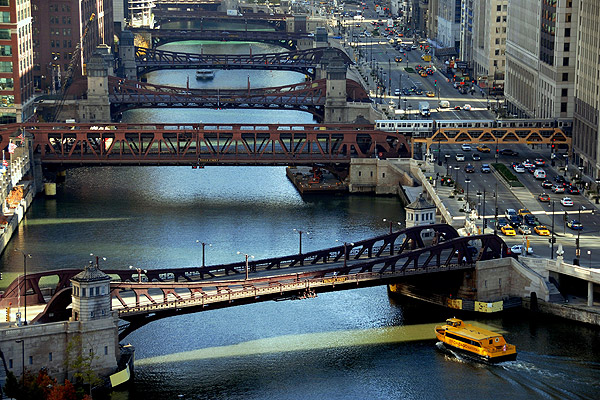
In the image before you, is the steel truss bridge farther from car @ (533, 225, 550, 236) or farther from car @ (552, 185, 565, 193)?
car @ (552, 185, 565, 193)

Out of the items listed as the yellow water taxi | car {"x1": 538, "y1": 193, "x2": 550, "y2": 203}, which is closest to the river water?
the yellow water taxi

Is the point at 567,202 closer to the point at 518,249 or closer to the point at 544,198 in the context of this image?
the point at 544,198

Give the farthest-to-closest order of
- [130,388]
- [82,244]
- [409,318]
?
[82,244] → [409,318] → [130,388]

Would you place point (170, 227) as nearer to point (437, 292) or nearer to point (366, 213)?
point (366, 213)

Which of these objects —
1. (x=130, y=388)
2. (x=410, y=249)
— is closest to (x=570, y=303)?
(x=410, y=249)

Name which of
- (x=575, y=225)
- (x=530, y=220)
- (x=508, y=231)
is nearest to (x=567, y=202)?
(x=530, y=220)
